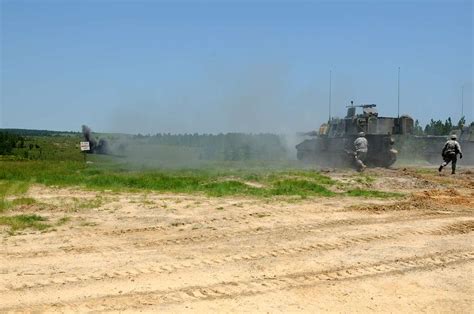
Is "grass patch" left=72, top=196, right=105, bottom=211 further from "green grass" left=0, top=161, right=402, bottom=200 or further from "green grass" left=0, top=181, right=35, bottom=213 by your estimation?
"green grass" left=0, top=181, right=35, bottom=213

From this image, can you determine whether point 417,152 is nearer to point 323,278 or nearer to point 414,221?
point 414,221

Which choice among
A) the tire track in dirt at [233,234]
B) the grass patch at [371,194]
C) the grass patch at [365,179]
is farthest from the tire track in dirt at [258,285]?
the grass patch at [365,179]

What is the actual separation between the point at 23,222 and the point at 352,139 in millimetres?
16442

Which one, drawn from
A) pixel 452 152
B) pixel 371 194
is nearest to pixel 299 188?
pixel 371 194

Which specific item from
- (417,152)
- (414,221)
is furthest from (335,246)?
(417,152)

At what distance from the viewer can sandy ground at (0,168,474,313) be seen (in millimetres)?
6363

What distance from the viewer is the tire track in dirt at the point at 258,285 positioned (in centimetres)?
617

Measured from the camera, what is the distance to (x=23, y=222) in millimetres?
10633

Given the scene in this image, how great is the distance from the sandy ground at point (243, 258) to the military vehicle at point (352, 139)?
11.2 metres

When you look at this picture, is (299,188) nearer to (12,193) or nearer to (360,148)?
(12,193)

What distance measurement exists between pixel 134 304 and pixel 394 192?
34.5ft

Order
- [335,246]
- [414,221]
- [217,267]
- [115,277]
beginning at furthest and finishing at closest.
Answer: [414,221], [335,246], [217,267], [115,277]

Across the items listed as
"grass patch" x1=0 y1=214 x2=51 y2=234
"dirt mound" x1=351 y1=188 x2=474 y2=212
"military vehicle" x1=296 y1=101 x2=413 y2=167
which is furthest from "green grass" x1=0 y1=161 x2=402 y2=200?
"military vehicle" x1=296 y1=101 x2=413 y2=167

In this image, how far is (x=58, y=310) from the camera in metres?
6.00
